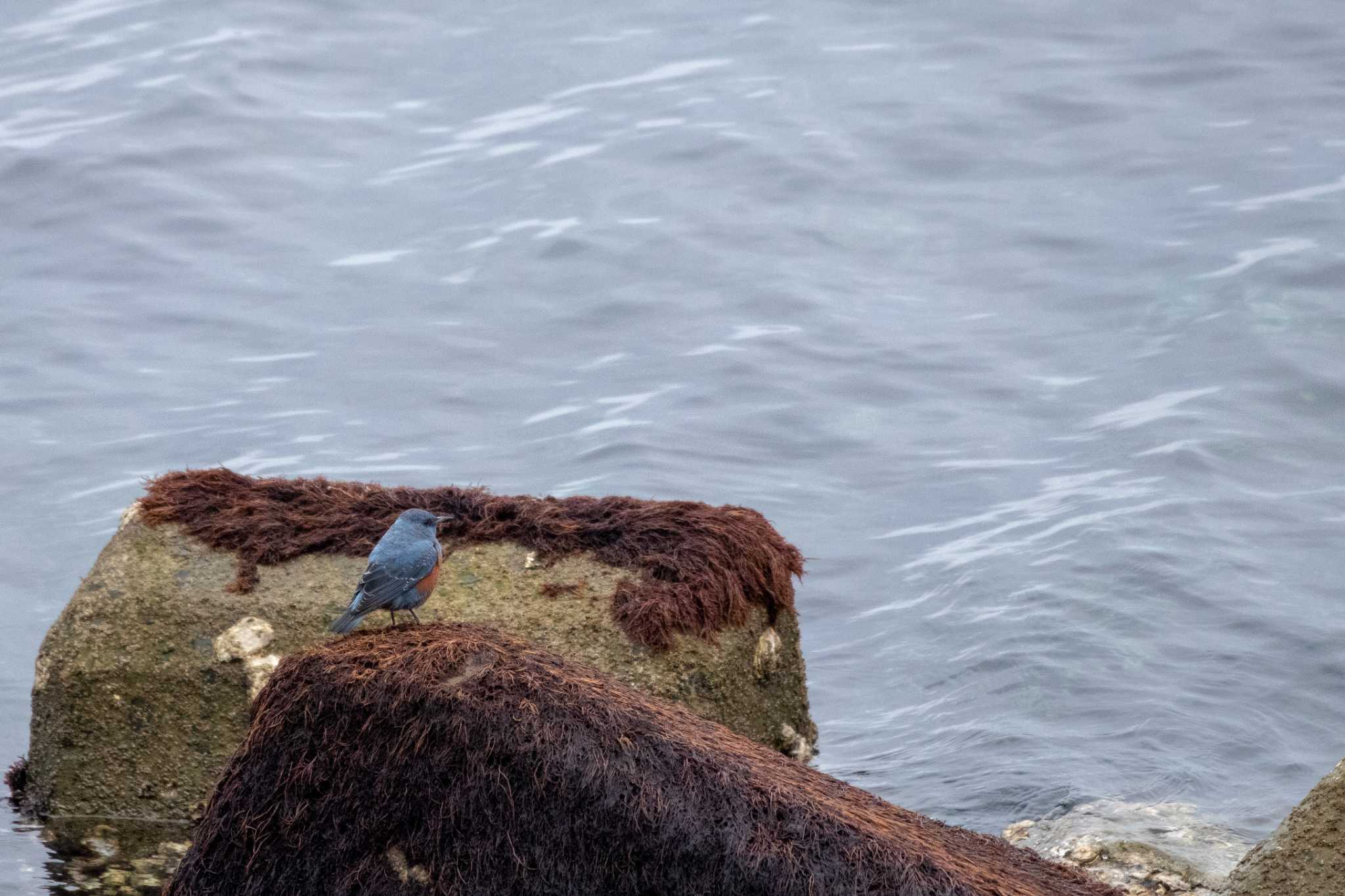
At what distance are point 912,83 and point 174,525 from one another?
16.0m

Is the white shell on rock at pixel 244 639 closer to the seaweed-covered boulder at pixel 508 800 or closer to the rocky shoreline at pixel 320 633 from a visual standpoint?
the rocky shoreline at pixel 320 633

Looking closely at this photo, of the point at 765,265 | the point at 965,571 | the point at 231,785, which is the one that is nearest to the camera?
the point at 231,785

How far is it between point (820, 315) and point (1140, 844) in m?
9.36

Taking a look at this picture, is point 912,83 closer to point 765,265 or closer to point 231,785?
point 765,265

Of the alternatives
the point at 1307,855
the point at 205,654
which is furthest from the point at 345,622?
the point at 1307,855

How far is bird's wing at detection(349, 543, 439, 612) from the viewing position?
18.0 feet

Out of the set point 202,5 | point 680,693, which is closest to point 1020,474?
point 680,693

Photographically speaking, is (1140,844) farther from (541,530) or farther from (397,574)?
(397,574)

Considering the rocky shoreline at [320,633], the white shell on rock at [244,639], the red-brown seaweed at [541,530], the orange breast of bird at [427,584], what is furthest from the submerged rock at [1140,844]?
the white shell on rock at [244,639]

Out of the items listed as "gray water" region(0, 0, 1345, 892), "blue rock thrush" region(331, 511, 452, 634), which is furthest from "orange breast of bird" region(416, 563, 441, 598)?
"gray water" region(0, 0, 1345, 892)

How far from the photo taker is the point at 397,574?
5562 millimetres

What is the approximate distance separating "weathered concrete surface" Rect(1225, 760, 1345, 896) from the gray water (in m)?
2.65

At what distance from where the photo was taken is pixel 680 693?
6.65 metres

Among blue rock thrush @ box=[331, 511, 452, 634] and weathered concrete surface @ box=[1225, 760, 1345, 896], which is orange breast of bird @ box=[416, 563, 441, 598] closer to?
blue rock thrush @ box=[331, 511, 452, 634]
